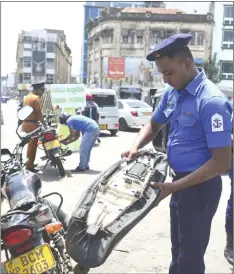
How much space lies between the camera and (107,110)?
52.3 feet

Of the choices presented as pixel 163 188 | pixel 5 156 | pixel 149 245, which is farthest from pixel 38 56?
pixel 163 188

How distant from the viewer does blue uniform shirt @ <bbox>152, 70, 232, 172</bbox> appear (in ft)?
8.09

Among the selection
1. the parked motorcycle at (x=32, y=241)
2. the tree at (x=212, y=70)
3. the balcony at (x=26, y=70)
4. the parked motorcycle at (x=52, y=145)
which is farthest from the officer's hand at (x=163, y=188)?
the balcony at (x=26, y=70)

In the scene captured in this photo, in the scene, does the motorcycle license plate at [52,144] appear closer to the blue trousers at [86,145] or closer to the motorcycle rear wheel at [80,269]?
the blue trousers at [86,145]

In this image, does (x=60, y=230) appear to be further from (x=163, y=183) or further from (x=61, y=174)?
(x=61, y=174)

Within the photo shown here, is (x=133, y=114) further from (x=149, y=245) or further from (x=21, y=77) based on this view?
(x=21, y=77)

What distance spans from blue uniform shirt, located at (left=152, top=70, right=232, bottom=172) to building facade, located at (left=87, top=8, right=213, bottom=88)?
165 feet

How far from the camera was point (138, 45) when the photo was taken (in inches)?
2176

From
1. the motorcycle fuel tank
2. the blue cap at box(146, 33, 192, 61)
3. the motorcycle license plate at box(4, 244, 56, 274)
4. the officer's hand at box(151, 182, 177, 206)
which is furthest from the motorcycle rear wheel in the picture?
the blue cap at box(146, 33, 192, 61)

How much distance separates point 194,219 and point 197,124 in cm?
57

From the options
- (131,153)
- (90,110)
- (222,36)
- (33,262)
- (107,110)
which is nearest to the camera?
(33,262)

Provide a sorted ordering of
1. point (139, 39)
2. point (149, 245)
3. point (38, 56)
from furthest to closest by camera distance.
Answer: point (38, 56) → point (139, 39) → point (149, 245)

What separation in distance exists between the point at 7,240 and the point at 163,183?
3.29 ft

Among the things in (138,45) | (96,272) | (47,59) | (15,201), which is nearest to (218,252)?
(96,272)
